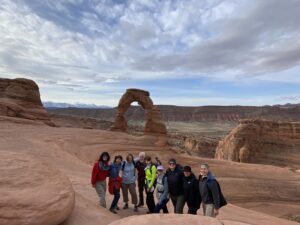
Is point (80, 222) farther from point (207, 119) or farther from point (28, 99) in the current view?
point (207, 119)

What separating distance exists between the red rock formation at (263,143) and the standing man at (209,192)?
34.2 metres

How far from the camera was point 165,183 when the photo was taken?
24.9ft

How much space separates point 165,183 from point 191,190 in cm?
82

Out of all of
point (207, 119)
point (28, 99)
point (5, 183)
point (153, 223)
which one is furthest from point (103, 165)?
point (207, 119)

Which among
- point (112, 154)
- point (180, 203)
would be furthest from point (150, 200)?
point (112, 154)

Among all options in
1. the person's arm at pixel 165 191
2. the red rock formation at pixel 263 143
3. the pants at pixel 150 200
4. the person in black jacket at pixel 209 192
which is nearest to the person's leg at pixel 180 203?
the person's arm at pixel 165 191

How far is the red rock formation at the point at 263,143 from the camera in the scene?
3971 centimetres

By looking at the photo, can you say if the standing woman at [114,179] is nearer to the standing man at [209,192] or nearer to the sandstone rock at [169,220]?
the standing man at [209,192]

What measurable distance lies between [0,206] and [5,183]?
533 mm

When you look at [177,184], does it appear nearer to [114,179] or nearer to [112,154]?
[114,179]

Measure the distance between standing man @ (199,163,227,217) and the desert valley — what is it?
83 centimetres

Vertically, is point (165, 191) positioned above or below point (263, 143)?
above

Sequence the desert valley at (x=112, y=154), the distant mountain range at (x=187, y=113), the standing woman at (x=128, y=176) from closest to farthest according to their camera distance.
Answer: the desert valley at (x=112, y=154)
the standing woman at (x=128, y=176)
the distant mountain range at (x=187, y=113)

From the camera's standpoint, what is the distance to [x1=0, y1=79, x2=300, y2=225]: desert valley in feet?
19.2
